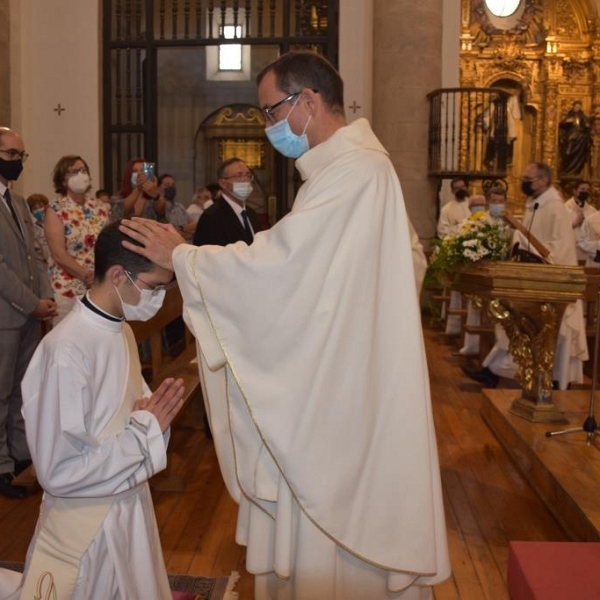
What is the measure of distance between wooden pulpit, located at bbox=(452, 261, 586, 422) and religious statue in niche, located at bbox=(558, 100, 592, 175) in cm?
1291

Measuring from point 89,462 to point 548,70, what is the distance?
17457 millimetres

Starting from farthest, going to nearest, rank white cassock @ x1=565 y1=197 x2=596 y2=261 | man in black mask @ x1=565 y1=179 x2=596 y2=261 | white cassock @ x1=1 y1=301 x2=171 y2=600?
man in black mask @ x1=565 y1=179 x2=596 y2=261, white cassock @ x1=565 y1=197 x2=596 y2=261, white cassock @ x1=1 y1=301 x2=171 y2=600

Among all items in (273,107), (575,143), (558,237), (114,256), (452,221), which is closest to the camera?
(114,256)

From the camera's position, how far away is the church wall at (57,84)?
437 inches

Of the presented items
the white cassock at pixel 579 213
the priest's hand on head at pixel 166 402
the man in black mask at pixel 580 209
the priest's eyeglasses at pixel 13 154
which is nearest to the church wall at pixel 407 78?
the white cassock at pixel 579 213

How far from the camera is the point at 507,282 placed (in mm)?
5445

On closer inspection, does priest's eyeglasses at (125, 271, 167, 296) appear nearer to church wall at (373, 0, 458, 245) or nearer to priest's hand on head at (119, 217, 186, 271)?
priest's hand on head at (119, 217, 186, 271)

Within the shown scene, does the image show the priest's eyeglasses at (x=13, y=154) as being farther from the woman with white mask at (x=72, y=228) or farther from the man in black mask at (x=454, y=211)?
the man in black mask at (x=454, y=211)

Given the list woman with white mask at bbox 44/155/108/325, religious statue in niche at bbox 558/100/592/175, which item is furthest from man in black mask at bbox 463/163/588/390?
religious statue in niche at bbox 558/100/592/175

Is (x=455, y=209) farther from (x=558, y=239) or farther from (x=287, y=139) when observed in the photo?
(x=287, y=139)

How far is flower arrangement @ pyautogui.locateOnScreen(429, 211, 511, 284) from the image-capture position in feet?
18.6

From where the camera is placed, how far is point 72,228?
5.73 m

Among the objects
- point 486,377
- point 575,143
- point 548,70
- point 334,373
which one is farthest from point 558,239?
point 548,70

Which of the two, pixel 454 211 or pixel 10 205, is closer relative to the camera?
pixel 10 205
